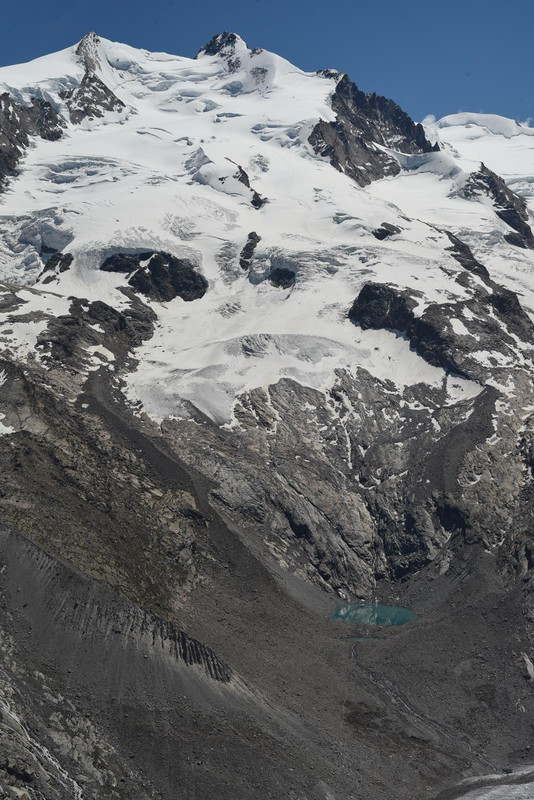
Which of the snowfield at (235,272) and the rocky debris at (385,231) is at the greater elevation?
the rocky debris at (385,231)

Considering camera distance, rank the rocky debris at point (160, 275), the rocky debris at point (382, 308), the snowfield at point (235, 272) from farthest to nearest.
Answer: the rocky debris at point (160, 275) < the rocky debris at point (382, 308) < the snowfield at point (235, 272)

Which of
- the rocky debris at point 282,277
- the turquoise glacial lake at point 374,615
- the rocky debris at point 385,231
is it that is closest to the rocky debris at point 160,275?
the rocky debris at point 282,277

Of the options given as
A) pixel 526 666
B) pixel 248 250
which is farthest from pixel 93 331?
pixel 526 666

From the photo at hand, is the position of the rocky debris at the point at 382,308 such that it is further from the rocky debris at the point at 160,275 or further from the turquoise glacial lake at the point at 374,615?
the turquoise glacial lake at the point at 374,615

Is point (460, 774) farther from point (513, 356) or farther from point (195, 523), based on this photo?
point (513, 356)

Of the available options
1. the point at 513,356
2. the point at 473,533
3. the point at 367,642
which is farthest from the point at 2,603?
the point at 513,356

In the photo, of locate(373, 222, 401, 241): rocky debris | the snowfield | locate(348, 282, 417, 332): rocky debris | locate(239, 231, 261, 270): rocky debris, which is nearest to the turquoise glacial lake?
the snowfield

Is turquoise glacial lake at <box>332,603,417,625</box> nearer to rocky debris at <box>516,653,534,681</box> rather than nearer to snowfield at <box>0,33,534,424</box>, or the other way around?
rocky debris at <box>516,653,534,681</box>
